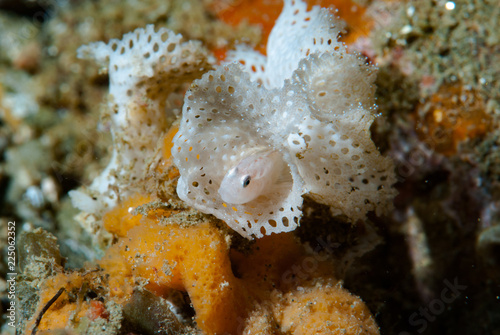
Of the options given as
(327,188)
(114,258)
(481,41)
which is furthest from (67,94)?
(481,41)

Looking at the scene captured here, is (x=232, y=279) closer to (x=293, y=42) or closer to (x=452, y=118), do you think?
(x=293, y=42)

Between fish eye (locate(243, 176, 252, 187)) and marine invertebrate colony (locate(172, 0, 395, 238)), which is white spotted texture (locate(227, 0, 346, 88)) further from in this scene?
fish eye (locate(243, 176, 252, 187))

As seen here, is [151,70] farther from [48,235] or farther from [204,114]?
[48,235]

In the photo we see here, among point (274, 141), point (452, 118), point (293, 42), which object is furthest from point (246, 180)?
point (452, 118)

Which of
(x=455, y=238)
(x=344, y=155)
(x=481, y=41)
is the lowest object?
(x=455, y=238)

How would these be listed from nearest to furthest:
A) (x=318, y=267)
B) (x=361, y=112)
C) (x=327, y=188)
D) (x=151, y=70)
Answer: (x=361, y=112) < (x=327, y=188) < (x=318, y=267) < (x=151, y=70)

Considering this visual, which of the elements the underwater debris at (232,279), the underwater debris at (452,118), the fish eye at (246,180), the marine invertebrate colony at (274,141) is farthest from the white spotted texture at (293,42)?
the underwater debris at (452,118)

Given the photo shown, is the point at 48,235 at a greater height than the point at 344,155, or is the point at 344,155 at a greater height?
the point at 344,155

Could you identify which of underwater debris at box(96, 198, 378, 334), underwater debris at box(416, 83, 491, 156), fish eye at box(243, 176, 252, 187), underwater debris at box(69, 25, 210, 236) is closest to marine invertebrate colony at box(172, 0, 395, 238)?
fish eye at box(243, 176, 252, 187)
